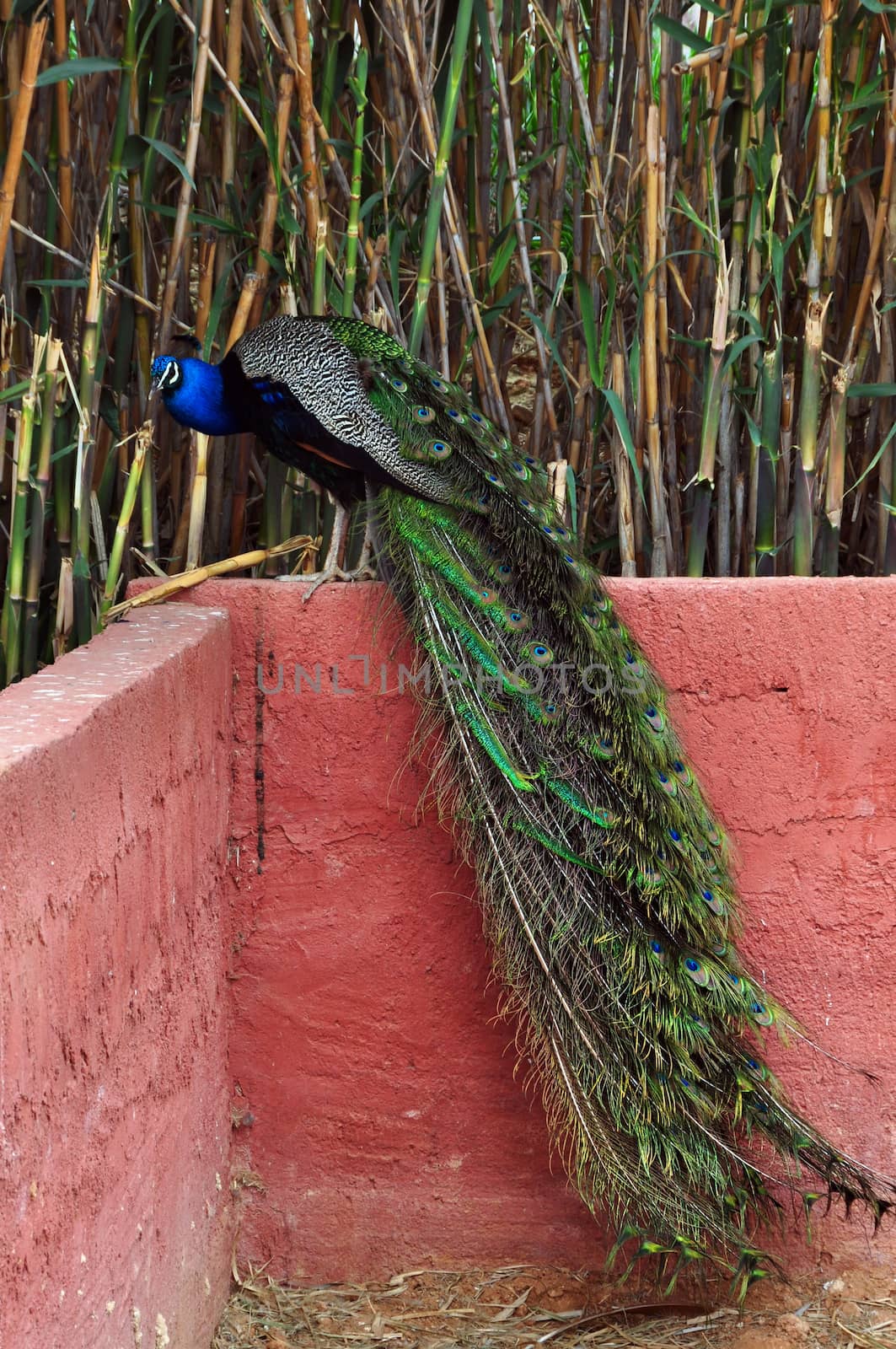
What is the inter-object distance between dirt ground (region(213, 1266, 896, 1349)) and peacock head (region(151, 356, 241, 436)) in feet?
5.33

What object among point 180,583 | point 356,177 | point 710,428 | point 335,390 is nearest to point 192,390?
point 335,390

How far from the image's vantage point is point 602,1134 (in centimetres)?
228

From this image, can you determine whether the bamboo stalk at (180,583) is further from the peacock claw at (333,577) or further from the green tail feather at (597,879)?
the green tail feather at (597,879)

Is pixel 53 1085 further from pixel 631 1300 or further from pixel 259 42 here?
pixel 259 42

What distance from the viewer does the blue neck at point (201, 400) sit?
257 cm

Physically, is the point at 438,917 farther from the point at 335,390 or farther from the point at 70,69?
the point at 70,69

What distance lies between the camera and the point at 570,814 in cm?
238

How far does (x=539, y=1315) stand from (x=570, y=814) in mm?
943

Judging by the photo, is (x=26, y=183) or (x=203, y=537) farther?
(x=203, y=537)

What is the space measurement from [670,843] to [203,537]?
1.17 m

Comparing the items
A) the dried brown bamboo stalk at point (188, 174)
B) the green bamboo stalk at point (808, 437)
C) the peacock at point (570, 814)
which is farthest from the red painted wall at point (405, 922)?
the dried brown bamboo stalk at point (188, 174)

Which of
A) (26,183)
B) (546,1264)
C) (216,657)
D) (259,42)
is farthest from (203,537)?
(546,1264)

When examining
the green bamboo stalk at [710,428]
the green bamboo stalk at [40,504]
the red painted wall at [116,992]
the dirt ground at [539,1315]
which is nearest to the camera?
the red painted wall at [116,992]

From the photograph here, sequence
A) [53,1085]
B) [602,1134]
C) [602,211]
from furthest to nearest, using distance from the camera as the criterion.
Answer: [602,211] → [602,1134] → [53,1085]
